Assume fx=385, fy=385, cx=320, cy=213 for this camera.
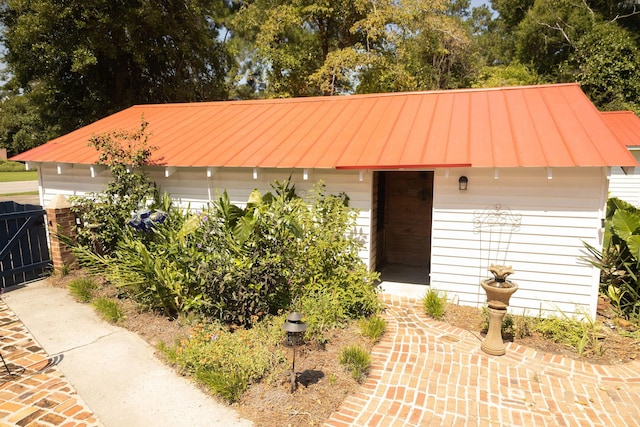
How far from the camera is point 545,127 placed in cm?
668

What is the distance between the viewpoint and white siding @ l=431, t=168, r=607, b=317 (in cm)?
589

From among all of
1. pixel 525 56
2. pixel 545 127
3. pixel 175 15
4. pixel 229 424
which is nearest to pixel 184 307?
pixel 229 424

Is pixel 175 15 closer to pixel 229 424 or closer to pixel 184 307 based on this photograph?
pixel 184 307

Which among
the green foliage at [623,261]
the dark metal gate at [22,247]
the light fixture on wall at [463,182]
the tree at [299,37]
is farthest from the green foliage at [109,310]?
the tree at [299,37]

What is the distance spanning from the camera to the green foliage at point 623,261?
231 inches

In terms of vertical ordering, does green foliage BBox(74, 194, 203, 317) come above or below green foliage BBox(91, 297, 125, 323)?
above

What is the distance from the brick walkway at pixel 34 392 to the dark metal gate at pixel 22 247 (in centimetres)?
265

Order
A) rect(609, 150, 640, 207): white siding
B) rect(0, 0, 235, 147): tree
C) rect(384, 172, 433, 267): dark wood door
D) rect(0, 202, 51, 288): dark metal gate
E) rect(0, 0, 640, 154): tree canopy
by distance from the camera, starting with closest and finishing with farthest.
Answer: rect(0, 202, 51, 288): dark metal gate
rect(384, 172, 433, 267): dark wood door
rect(609, 150, 640, 207): white siding
rect(0, 0, 235, 147): tree
rect(0, 0, 640, 154): tree canopy

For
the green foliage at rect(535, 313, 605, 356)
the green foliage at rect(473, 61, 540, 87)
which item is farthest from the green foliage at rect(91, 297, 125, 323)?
the green foliage at rect(473, 61, 540, 87)

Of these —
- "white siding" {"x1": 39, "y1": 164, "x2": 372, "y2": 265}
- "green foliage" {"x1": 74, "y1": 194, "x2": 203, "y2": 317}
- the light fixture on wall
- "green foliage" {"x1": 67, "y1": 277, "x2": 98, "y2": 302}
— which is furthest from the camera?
"white siding" {"x1": 39, "y1": 164, "x2": 372, "y2": 265}

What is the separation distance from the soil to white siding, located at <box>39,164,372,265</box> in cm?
228

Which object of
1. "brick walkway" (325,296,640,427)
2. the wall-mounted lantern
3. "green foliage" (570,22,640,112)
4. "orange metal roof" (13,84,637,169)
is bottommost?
"brick walkway" (325,296,640,427)

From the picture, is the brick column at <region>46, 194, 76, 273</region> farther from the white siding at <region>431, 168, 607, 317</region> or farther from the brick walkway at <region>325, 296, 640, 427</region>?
the white siding at <region>431, 168, 607, 317</region>

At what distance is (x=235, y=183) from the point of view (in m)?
8.15
